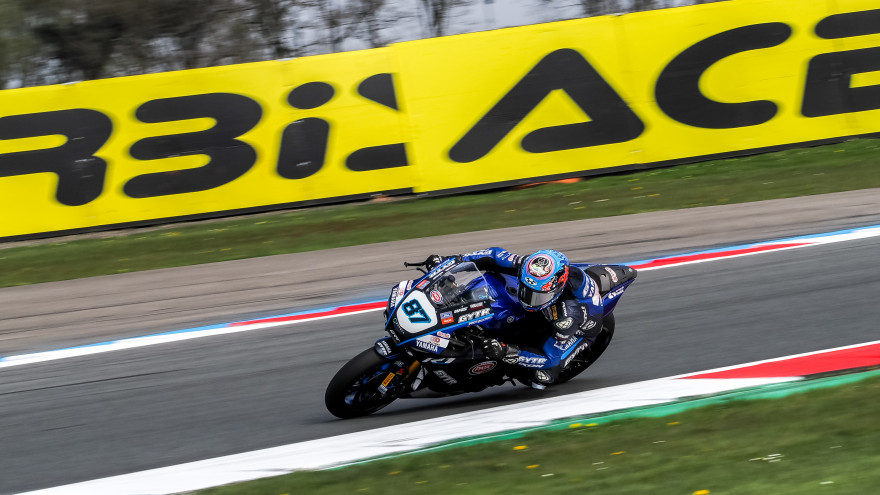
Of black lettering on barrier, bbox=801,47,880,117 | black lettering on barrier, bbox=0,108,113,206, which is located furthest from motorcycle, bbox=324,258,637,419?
black lettering on barrier, bbox=801,47,880,117

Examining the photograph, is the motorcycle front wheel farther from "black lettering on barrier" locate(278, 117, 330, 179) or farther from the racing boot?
"black lettering on barrier" locate(278, 117, 330, 179)

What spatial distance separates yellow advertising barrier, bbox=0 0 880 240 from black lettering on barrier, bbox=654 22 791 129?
0.07ft

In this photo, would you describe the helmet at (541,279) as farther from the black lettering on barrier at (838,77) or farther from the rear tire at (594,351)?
the black lettering on barrier at (838,77)

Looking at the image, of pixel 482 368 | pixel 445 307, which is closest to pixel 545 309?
pixel 482 368

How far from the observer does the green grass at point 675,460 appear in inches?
191

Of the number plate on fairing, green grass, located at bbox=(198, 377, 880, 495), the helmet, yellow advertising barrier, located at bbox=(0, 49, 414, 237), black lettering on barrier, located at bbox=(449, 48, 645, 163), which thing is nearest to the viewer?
green grass, located at bbox=(198, 377, 880, 495)

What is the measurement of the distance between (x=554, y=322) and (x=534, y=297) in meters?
0.30

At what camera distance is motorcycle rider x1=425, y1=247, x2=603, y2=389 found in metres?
6.27

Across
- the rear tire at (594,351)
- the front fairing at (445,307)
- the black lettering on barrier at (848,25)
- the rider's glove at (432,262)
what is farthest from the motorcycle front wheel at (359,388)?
the black lettering on barrier at (848,25)

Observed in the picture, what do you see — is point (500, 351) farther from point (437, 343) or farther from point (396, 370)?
point (396, 370)

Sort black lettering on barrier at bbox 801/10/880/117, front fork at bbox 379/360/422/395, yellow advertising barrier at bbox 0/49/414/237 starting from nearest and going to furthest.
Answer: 1. front fork at bbox 379/360/422/395
2. yellow advertising barrier at bbox 0/49/414/237
3. black lettering on barrier at bbox 801/10/880/117

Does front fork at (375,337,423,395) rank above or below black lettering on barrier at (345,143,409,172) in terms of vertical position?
above

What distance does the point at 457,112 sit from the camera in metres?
14.6

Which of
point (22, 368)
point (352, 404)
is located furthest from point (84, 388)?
point (352, 404)
